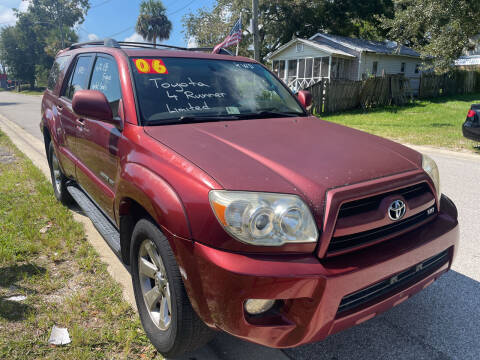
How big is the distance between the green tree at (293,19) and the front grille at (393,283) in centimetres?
3302

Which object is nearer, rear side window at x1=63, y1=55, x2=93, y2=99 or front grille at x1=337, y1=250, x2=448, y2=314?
front grille at x1=337, y1=250, x2=448, y2=314

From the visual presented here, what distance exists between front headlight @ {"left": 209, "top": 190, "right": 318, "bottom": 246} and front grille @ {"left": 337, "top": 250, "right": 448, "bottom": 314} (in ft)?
1.29

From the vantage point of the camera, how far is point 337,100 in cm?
1642

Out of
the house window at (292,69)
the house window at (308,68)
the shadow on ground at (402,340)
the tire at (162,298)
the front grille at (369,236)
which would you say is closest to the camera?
the front grille at (369,236)

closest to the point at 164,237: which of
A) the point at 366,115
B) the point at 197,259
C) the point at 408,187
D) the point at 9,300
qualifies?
the point at 197,259

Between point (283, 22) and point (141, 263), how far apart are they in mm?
34586

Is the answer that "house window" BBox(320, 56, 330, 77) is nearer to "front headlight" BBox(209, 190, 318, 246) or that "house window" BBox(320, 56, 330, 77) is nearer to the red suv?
the red suv

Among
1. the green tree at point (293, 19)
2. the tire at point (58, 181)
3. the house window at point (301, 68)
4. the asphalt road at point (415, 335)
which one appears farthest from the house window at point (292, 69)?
the asphalt road at point (415, 335)

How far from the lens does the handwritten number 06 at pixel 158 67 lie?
298 cm

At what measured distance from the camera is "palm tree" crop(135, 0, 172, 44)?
50125 millimetres

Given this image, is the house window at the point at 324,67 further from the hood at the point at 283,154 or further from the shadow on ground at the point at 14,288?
the shadow on ground at the point at 14,288

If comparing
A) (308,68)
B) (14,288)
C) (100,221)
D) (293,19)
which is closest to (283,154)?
(100,221)

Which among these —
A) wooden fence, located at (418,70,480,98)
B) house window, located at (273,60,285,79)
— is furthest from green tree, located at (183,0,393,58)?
wooden fence, located at (418,70,480,98)

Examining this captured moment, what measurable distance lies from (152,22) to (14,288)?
53360 millimetres
